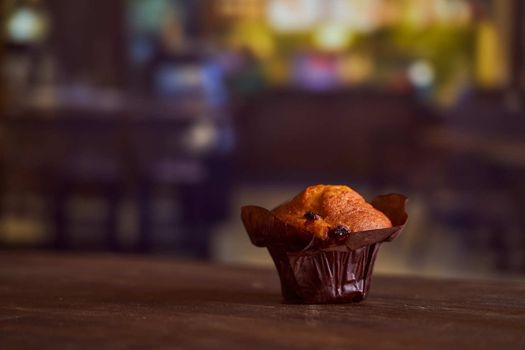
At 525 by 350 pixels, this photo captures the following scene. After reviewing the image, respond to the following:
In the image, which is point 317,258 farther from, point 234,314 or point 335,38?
point 335,38

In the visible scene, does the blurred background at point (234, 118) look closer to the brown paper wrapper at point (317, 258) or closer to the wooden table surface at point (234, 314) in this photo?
the wooden table surface at point (234, 314)

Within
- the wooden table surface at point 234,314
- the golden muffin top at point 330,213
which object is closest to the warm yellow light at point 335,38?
the wooden table surface at point 234,314

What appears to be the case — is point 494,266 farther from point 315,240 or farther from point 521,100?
point 315,240

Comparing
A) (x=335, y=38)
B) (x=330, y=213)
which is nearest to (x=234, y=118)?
(x=335, y=38)

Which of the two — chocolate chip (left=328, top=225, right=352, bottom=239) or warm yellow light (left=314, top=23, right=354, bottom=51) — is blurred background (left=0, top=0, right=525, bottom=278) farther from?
chocolate chip (left=328, top=225, right=352, bottom=239)

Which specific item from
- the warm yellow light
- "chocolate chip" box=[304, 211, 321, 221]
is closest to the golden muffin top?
"chocolate chip" box=[304, 211, 321, 221]
